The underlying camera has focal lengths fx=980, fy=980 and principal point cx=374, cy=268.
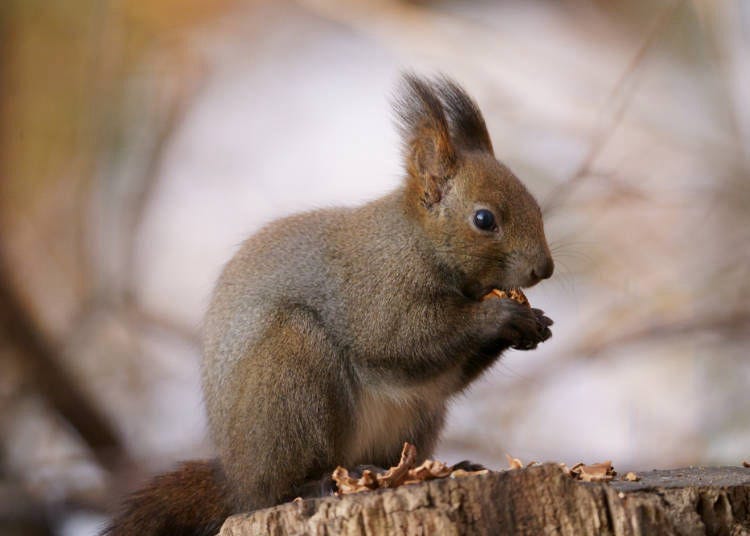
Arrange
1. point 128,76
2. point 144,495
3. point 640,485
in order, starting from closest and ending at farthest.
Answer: point 640,485 < point 144,495 < point 128,76

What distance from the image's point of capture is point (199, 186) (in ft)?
14.1

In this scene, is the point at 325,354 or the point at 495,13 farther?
the point at 495,13

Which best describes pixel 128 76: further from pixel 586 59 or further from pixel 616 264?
pixel 616 264

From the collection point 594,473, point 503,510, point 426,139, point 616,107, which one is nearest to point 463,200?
point 426,139

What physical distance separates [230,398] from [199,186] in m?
2.11

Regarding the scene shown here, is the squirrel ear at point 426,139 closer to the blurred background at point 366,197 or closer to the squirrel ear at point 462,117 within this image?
the squirrel ear at point 462,117

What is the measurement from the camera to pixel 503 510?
1655 mm

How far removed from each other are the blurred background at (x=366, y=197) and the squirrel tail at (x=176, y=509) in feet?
5.30

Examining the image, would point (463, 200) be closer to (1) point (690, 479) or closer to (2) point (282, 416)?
(2) point (282, 416)

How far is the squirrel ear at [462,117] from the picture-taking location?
2.59 m

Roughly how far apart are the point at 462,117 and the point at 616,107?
180cm

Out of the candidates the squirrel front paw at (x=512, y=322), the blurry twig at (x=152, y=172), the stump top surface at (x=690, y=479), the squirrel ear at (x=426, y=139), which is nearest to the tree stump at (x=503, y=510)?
the stump top surface at (x=690, y=479)

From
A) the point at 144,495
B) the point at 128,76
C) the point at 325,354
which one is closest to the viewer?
the point at 325,354

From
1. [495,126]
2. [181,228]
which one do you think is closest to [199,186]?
[181,228]
